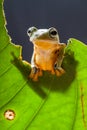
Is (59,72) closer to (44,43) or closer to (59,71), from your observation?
(59,71)

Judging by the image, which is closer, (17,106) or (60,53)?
(17,106)

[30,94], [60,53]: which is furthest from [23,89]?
[60,53]

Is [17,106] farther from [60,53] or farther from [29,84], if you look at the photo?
[60,53]

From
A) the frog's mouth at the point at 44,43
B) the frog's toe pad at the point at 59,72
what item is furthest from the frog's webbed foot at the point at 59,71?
the frog's mouth at the point at 44,43

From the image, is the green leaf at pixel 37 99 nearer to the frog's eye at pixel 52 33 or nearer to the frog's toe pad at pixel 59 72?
the frog's toe pad at pixel 59 72

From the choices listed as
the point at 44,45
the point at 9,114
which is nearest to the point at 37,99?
the point at 9,114

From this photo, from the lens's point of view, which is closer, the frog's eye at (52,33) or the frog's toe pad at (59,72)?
the frog's toe pad at (59,72)

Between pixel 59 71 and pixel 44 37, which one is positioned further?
pixel 44 37

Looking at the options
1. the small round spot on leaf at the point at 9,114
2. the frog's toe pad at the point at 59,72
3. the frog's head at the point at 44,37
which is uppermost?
the frog's head at the point at 44,37
